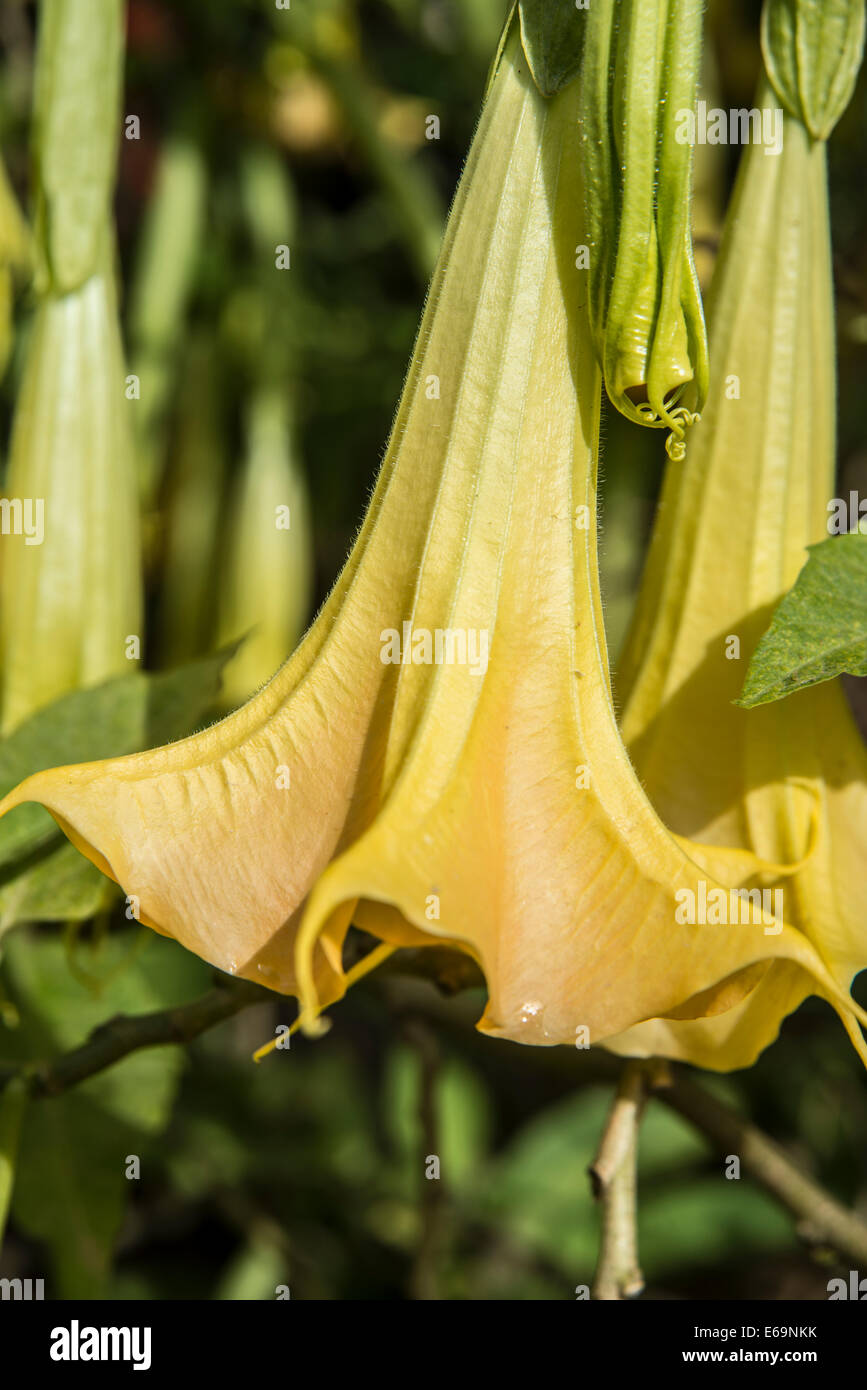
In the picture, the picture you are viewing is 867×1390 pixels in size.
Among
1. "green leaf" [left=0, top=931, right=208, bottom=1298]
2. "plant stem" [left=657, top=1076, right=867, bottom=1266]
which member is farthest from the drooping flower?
"plant stem" [left=657, top=1076, right=867, bottom=1266]

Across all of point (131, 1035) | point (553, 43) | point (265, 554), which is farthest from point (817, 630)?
point (265, 554)

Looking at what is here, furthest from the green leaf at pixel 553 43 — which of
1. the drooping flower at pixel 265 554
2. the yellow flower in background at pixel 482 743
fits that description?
the drooping flower at pixel 265 554

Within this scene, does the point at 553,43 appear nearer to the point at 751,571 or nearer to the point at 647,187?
the point at 647,187

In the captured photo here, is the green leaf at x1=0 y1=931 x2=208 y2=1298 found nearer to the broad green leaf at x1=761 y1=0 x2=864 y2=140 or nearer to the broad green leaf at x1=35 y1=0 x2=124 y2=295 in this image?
the broad green leaf at x1=35 y1=0 x2=124 y2=295

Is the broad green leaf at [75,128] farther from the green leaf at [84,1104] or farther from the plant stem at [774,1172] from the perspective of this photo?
the plant stem at [774,1172]
